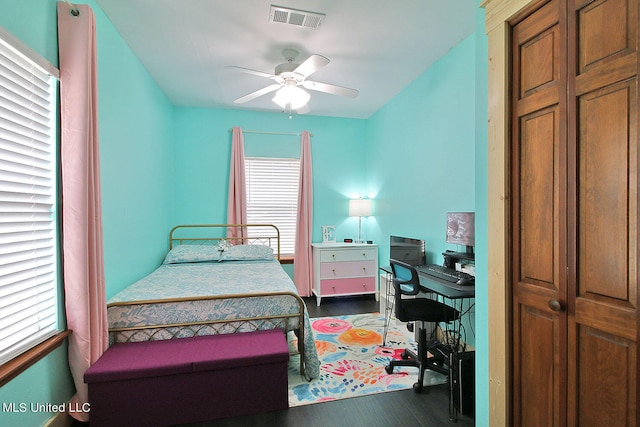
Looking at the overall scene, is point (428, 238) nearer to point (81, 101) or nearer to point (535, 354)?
point (535, 354)

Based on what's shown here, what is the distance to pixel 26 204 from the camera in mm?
1534

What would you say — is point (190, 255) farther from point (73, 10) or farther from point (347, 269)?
point (73, 10)

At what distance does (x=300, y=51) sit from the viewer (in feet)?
9.26

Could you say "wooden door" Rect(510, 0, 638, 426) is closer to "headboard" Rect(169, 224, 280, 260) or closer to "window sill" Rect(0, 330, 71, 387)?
"window sill" Rect(0, 330, 71, 387)

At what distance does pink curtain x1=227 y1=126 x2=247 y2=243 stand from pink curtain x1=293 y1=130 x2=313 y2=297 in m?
0.82

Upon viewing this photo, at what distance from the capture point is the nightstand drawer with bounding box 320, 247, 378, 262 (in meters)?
4.27

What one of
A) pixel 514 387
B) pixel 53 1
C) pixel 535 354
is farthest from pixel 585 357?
pixel 53 1

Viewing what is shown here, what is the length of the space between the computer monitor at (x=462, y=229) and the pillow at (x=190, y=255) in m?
2.66

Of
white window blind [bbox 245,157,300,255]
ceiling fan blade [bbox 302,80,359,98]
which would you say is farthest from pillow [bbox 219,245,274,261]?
ceiling fan blade [bbox 302,80,359,98]

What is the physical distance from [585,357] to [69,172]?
8.42ft

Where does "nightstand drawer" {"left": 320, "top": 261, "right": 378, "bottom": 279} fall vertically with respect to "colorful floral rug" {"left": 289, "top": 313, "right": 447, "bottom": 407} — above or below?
above

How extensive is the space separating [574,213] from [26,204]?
2413mm

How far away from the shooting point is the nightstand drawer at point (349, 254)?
4.27 metres

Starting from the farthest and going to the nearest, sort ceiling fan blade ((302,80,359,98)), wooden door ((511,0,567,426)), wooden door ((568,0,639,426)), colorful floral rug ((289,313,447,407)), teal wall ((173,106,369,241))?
teal wall ((173,106,369,241))
ceiling fan blade ((302,80,359,98))
colorful floral rug ((289,313,447,407))
wooden door ((511,0,567,426))
wooden door ((568,0,639,426))
